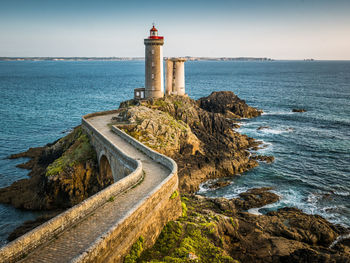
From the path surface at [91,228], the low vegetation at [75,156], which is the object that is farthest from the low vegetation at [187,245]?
the low vegetation at [75,156]

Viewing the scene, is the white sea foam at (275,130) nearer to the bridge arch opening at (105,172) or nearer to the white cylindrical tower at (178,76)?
the white cylindrical tower at (178,76)

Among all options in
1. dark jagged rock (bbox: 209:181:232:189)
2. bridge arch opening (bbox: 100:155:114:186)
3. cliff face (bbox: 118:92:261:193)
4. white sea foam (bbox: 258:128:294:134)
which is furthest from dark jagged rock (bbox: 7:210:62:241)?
white sea foam (bbox: 258:128:294:134)

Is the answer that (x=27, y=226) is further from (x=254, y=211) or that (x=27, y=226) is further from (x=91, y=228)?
(x=254, y=211)

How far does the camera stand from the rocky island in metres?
15.9

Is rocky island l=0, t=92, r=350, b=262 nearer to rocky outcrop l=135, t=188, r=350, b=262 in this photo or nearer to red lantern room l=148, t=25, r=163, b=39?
rocky outcrop l=135, t=188, r=350, b=262

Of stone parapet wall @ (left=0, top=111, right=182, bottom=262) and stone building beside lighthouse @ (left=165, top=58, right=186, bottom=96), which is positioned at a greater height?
stone building beside lighthouse @ (left=165, top=58, right=186, bottom=96)

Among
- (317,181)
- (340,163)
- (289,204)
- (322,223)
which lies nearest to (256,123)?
(340,163)

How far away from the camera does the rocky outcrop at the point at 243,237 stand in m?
14.5

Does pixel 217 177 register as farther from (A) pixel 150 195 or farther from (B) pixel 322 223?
(A) pixel 150 195

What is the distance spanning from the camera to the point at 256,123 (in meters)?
55.1

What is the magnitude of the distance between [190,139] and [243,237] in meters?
16.3

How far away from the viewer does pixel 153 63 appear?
41094mm

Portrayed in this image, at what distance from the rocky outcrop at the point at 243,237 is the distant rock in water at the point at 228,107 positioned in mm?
36550

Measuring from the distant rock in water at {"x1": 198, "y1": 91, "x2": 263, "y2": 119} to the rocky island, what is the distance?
48.2 feet
